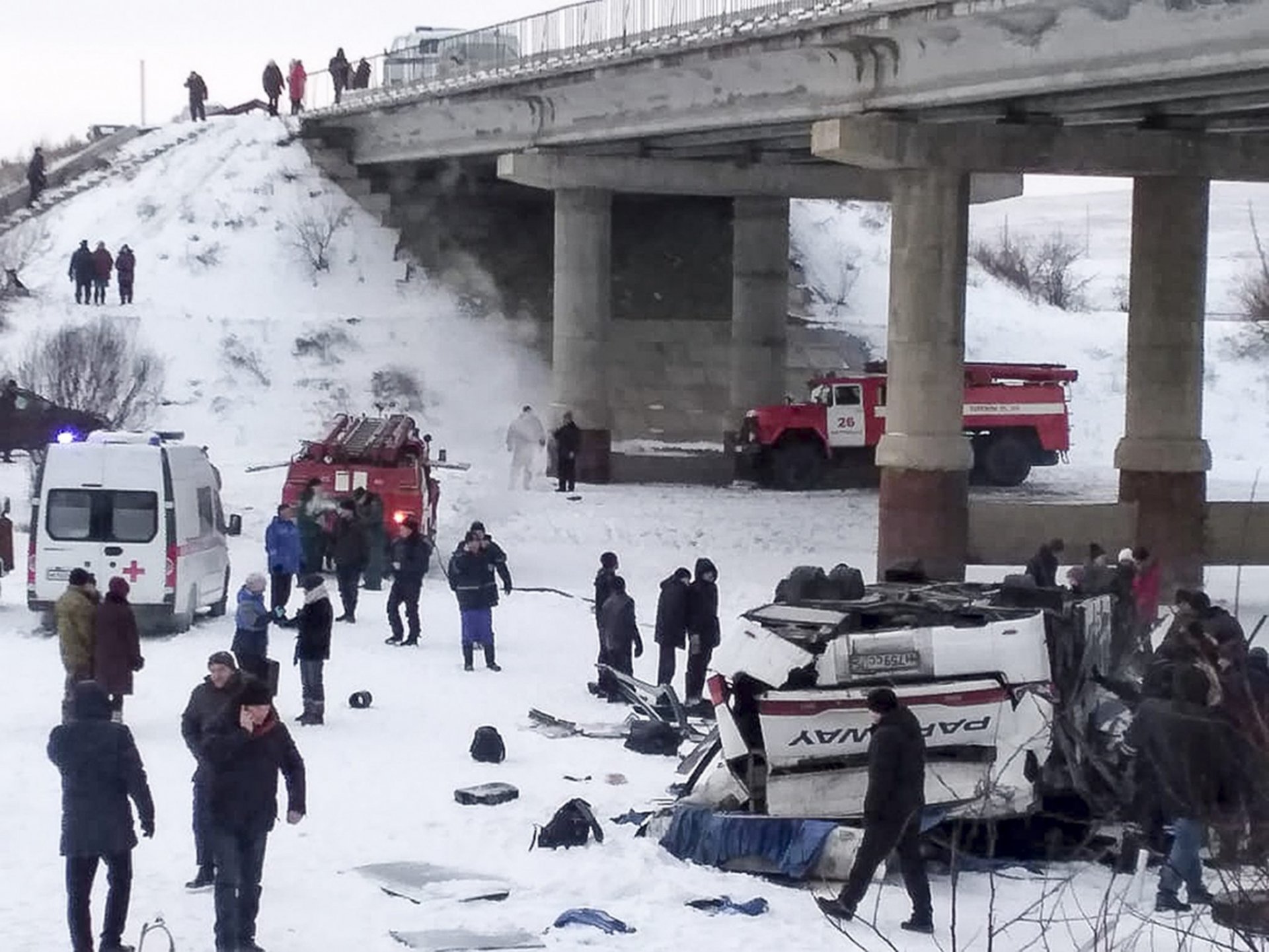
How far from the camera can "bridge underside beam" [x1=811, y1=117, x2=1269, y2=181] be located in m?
29.1

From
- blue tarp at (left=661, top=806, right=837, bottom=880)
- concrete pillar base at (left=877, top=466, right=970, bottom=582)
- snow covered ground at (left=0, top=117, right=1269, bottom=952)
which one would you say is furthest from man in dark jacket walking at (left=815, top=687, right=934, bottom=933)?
concrete pillar base at (left=877, top=466, right=970, bottom=582)

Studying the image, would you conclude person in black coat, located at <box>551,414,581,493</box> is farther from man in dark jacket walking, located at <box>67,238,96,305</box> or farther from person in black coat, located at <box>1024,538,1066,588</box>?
person in black coat, located at <box>1024,538,1066,588</box>

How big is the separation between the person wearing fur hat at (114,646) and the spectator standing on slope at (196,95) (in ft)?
153

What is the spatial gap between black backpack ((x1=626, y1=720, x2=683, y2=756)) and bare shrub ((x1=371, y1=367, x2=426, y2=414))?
28.6m

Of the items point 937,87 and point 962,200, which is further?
point 962,200

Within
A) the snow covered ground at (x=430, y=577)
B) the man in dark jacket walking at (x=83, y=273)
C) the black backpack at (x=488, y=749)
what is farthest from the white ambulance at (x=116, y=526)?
the man in dark jacket walking at (x=83, y=273)

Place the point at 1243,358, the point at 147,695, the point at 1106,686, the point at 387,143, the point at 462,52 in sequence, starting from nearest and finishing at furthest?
1. the point at 1106,686
2. the point at 147,695
3. the point at 462,52
4. the point at 387,143
5. the point at 1243,358

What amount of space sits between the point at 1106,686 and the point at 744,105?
20390mm

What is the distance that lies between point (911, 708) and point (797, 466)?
27488mm

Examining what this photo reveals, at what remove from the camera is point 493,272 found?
5278 cm

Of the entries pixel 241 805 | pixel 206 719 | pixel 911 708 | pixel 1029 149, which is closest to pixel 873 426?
pixel 1029 149

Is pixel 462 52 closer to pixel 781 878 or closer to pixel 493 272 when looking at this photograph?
pixel 493 272

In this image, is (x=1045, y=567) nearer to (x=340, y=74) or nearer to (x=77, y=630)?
(x=77, y=630)

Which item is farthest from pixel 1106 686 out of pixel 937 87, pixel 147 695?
pixel 937 87
